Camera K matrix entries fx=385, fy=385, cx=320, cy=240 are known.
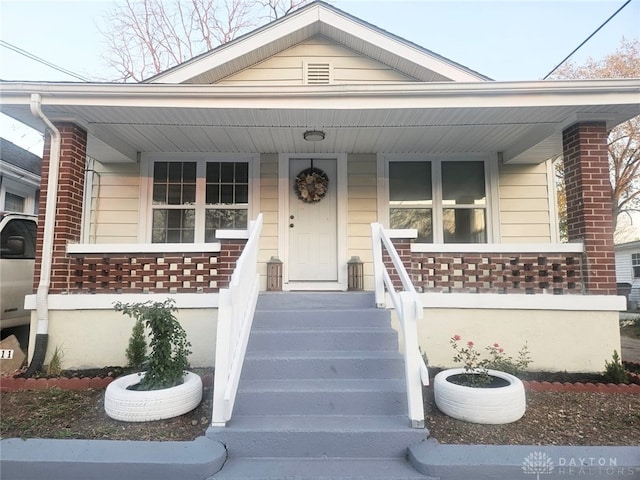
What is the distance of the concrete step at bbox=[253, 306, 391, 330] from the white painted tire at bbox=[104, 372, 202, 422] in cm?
95

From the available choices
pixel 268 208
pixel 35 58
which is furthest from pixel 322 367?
pixel 35 58

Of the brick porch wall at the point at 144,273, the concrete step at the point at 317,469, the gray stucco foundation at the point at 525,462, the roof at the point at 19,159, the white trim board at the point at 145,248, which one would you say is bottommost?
the concrete step at the point at 317,469

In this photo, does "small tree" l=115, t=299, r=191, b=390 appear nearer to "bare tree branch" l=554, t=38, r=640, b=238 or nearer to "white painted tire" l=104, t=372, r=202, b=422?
"white painted tire" l=104, t=372, r=202, b=422

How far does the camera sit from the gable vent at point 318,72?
5867mm

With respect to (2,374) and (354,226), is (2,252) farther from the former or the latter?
(354,226)

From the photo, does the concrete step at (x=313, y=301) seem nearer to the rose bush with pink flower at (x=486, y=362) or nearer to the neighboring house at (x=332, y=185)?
the neighboring house at (x=332, y=185)

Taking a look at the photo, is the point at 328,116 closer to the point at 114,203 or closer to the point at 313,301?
the point at 313,301

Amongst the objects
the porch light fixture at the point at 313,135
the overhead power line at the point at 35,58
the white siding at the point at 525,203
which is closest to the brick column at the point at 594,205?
the white siding at the point at 525,203

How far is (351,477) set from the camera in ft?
7.59

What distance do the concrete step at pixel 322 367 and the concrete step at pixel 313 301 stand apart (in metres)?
0.85

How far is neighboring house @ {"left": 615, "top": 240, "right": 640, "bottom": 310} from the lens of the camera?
16344 millimetres

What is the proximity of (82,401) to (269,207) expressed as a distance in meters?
3.51

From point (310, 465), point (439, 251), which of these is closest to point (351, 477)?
point (310, 465)

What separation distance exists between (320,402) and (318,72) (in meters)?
4.81
